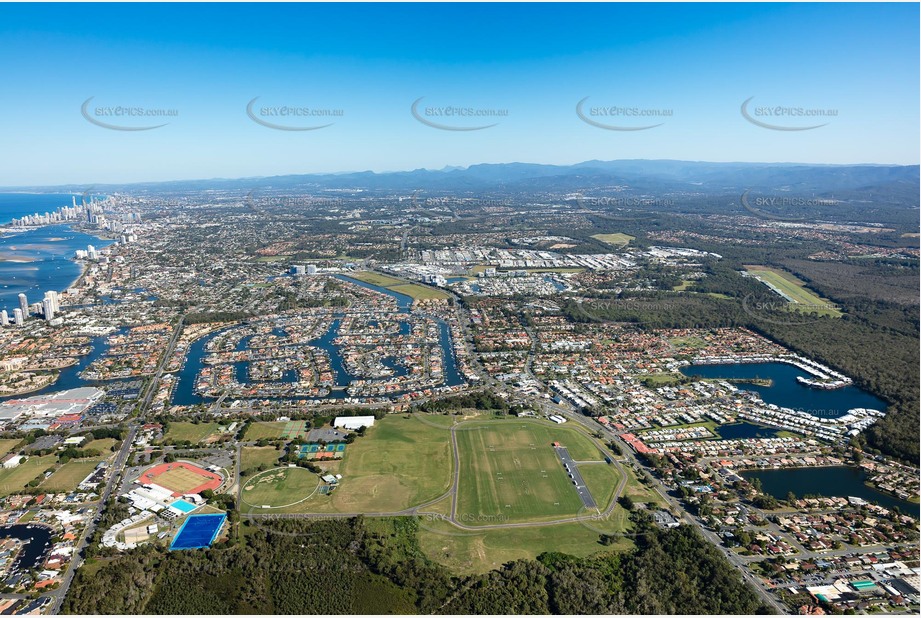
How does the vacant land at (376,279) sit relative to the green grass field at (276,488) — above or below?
above

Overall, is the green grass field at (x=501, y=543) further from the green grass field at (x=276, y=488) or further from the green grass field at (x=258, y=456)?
the green grass field at (x=258, y=456)

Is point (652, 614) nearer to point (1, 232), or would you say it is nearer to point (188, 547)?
point (188, 547)

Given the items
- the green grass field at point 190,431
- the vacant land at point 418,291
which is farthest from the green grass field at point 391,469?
the vacant land at point 418,291

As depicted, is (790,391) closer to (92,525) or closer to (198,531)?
(198,531)

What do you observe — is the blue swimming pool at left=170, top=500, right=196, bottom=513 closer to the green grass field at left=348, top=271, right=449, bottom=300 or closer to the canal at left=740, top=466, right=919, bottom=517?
the canal at left=740, top=466, right=919, bottom=517

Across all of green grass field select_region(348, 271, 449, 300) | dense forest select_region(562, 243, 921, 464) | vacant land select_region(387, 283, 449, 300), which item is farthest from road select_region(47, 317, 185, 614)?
dense forest select_region(562, 243, 921, 464)

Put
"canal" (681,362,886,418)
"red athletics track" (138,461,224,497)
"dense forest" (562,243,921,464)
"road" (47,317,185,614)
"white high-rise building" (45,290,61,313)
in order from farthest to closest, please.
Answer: "white high-rise building" (45,290,61,313)
"canal" (681,362,886,418)
"dense forest" (562,243,921,464)
"red athletics track" (138,461,224,497)
"road" (47,317,185,614)
